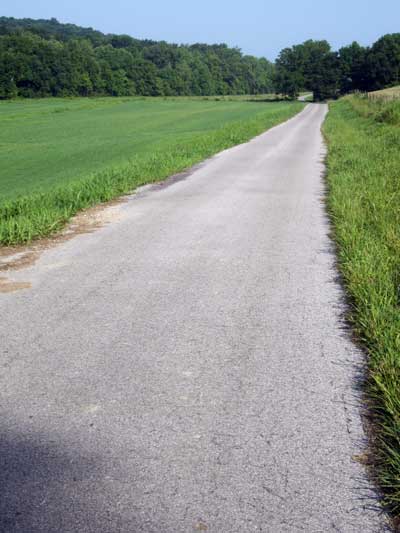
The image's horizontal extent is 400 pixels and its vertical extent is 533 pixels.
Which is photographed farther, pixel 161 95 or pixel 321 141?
pixel 161 95

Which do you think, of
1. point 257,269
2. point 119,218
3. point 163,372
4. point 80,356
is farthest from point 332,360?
point 119,218

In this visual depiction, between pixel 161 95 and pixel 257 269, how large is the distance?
138 metres

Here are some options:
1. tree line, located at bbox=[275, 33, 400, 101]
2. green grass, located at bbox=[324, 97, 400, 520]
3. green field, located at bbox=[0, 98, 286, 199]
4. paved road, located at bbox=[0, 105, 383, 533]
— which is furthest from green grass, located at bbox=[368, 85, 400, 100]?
tree line, located at bbox=[275, 33, 400, 101]

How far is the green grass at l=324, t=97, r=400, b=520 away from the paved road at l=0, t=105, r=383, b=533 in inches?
6.1

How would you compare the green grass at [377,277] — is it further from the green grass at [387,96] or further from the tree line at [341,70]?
the tree line at [341,70]

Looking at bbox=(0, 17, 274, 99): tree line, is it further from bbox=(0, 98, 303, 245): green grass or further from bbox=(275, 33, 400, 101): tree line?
bbox=(0, 98, 303, 245): green grass

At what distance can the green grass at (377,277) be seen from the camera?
351 cm

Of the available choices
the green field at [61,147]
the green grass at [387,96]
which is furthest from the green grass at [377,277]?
the green grass at [387,96]

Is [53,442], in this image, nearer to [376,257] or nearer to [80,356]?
[80,356]

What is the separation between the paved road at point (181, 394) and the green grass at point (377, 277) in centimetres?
16

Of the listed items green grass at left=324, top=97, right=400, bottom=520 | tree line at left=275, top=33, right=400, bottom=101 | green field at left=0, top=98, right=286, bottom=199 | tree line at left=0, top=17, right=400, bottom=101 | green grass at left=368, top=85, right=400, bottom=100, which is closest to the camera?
green grass at left=324, top=97, right=400, bottom=520

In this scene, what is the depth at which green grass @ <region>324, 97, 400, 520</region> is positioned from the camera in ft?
11.5

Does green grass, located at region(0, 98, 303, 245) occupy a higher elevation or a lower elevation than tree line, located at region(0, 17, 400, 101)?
lower

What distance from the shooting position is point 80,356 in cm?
485
